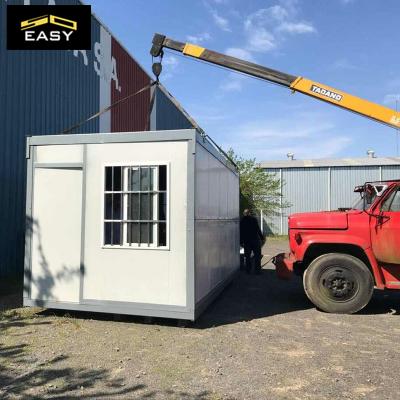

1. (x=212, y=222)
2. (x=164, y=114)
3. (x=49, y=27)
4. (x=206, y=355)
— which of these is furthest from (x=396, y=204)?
(x=164, y=114)

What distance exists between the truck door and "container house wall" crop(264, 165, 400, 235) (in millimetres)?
23020

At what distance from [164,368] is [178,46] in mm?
8467

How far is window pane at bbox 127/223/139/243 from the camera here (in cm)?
688

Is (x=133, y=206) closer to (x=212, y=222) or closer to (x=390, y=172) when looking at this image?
(x=212, y=222)

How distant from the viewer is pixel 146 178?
6.88m

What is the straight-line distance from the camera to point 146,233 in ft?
22.5

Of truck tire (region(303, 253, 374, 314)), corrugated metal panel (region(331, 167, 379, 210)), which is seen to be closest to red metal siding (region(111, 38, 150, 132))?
truck tire (region(303, 253, 374, 314))

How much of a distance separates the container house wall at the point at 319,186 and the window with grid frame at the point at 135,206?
24729 millimetres

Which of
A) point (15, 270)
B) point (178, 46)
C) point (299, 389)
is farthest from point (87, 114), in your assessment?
point (299, 389)

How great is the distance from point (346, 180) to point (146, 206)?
85.2ft

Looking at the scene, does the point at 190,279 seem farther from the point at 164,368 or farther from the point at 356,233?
the point at 356,233

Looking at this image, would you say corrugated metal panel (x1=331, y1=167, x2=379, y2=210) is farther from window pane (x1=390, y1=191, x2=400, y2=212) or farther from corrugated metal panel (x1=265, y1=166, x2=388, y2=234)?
A: window pane (x1=390, y1=191, x2=400, y2=212)

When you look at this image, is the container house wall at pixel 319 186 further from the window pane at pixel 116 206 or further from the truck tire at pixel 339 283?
the window pane at pixel 116 206

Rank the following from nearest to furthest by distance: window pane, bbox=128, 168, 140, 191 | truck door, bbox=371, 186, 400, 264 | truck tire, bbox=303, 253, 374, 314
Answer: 1. window pane, bbox=128, 168, 140, 191
2. truck door, bbox=371, 186, 400, 264
3. truck tire, bbox=303, 253, 374, 314
